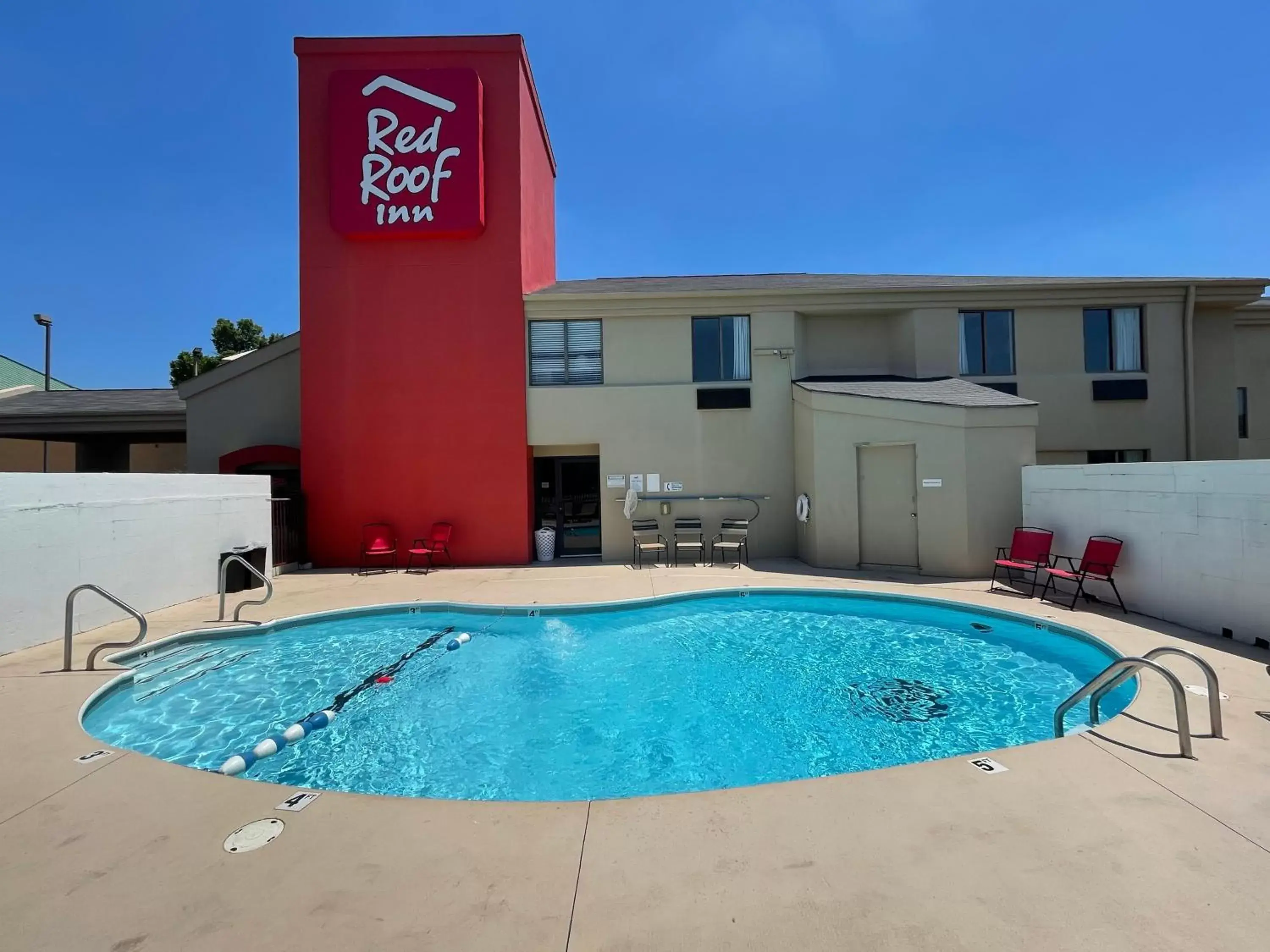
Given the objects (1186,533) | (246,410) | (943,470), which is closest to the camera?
(1186,533)

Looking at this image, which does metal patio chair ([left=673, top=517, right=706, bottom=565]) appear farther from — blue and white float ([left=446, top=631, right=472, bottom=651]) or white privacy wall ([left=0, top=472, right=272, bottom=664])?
white privacy wall ([left=0, top=472, right=272, bottom=664])

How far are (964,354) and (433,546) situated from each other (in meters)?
13.0

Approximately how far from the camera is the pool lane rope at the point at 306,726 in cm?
466

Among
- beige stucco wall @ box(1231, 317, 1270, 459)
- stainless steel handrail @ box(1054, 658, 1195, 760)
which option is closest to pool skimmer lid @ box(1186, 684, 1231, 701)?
stainless steel handrail @ box(1054, 658, 1195, 760)

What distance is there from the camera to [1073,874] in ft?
8.19

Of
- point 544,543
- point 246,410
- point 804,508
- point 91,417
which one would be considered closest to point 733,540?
point 804,508

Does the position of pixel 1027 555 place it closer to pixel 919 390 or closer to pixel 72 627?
pixel 919 390

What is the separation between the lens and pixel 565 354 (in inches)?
520

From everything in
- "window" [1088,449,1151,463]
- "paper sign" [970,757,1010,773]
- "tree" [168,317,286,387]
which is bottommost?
"paper sign" [970,757,1010,773]

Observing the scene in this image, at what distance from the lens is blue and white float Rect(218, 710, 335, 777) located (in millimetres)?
4613

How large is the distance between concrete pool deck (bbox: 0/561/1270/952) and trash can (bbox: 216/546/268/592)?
7009 millimetres

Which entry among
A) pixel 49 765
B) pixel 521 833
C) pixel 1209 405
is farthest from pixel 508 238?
pixel 1209 405

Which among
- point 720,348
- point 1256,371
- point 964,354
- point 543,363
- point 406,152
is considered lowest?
point 1256,371

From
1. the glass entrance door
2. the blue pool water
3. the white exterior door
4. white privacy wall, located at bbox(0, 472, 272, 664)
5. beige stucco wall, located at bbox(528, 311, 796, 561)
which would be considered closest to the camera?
the blue pool water
